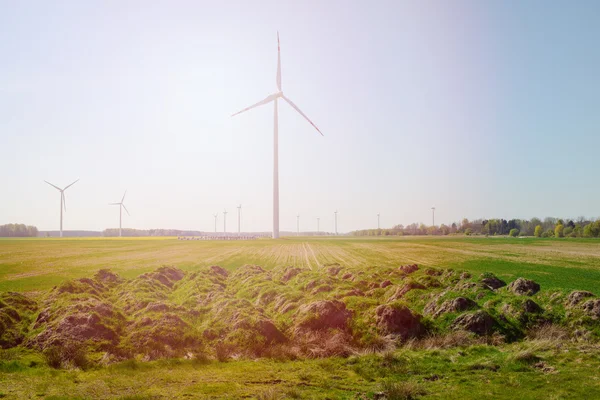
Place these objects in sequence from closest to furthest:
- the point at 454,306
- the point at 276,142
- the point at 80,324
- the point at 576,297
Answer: the point at 80,324 < the point at 576,297 < the point at 454,306 < the point at 276,142

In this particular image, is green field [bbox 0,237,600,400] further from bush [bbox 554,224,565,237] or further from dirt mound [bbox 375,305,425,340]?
bush [bbox 554,224,565,237]

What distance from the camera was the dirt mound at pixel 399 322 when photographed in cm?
1967

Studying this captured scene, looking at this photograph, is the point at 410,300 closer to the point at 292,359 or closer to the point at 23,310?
the point at 292,359

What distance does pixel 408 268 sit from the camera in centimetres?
3112

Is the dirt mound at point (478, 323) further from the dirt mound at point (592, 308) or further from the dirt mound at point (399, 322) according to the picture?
the dirt mound at point (592, 308)

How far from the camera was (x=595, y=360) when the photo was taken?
1574cm

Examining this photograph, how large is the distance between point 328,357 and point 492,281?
15293mm

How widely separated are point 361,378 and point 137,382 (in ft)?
29.5

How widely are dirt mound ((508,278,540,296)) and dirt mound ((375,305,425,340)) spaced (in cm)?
828

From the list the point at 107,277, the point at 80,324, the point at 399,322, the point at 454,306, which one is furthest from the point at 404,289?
the point at 107,277

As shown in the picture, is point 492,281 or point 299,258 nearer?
point 492,281

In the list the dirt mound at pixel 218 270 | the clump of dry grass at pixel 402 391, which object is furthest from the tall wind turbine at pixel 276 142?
the clump of dry grass at pixel 402 391

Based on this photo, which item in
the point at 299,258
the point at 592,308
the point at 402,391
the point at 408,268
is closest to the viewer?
the point at 402,391

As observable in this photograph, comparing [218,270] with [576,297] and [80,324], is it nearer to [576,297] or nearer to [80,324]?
[80,324]
